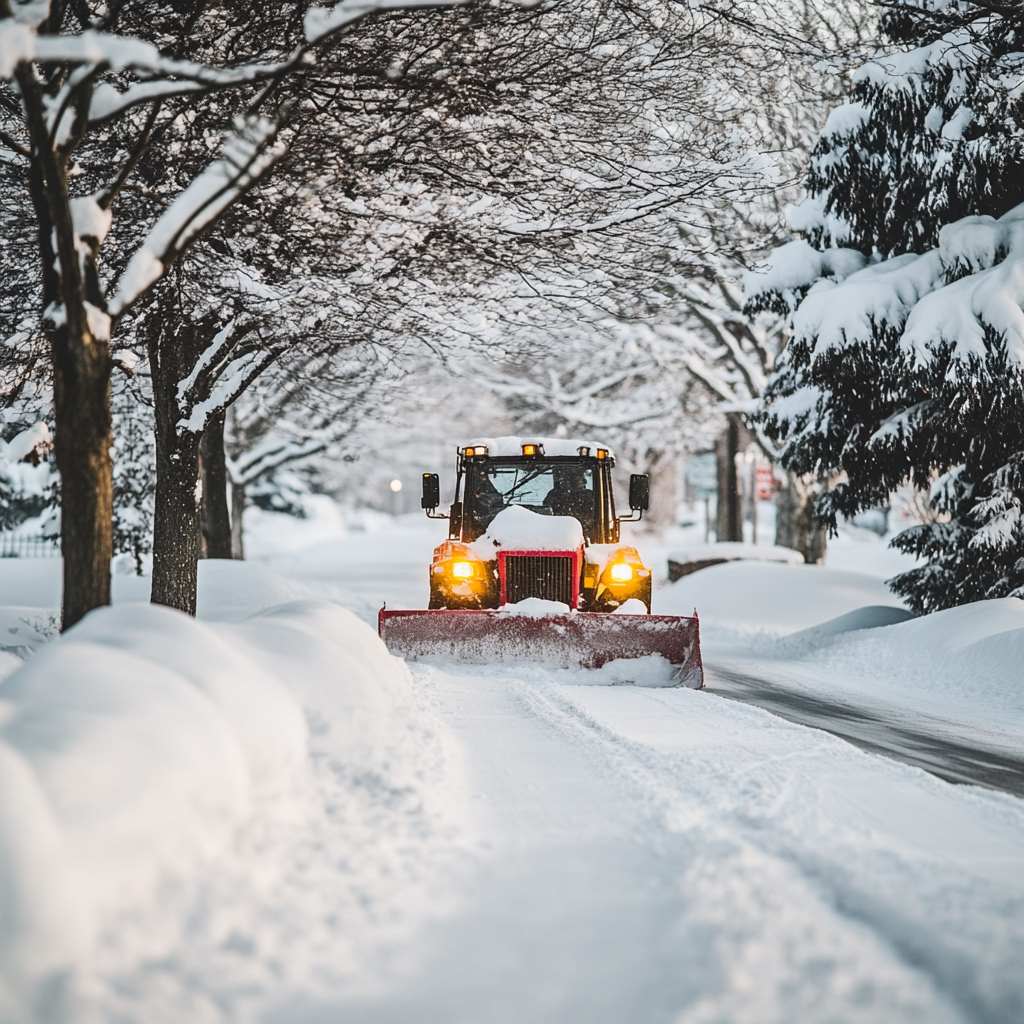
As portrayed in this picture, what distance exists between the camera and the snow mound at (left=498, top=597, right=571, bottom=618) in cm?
984

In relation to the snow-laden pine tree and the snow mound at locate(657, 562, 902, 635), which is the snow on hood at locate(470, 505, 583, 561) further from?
the snow mound at locate(657, 562, 902, 635)

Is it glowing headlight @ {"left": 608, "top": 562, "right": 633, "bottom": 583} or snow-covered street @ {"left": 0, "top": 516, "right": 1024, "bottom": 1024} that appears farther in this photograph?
glowing headlight @ {"left": 608, "top": 562, "right": 633, "bottom": 583}

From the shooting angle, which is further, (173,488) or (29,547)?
(29,547)

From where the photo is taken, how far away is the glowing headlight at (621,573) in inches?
421

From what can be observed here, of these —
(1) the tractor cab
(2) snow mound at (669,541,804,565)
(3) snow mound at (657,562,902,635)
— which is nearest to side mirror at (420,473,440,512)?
(1) the tractor cab

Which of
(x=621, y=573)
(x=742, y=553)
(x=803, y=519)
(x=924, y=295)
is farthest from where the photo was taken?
(x=803, y=519)

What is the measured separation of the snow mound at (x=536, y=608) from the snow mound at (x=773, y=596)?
6.17 m

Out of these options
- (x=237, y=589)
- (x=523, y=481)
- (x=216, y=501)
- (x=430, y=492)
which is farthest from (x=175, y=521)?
(x=216, y=501)

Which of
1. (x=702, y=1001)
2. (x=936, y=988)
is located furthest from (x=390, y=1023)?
(x=936, y=988)

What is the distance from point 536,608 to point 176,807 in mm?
6792

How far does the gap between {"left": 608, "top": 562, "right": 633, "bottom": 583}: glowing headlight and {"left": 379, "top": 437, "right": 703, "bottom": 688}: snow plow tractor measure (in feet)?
0.03

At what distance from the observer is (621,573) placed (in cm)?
1070

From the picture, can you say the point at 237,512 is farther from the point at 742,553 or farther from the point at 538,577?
the point at 538,577

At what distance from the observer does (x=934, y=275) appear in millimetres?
11281
